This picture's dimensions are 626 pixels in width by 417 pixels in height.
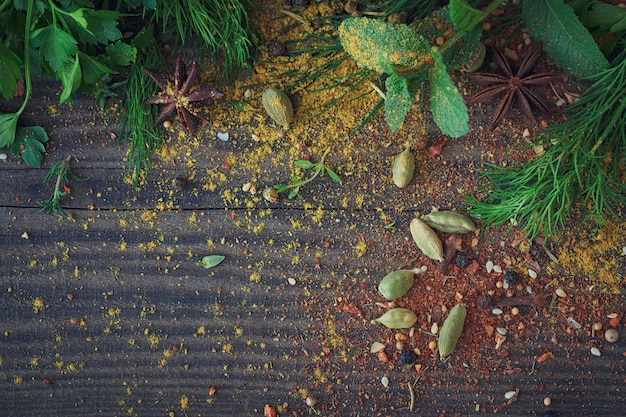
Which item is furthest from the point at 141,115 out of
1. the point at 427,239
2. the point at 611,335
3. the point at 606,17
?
the point at 611,335

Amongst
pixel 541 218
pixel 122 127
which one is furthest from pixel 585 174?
pixel 122 127

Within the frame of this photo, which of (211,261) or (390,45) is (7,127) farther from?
(390,45)

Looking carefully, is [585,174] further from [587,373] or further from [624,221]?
[587,373]

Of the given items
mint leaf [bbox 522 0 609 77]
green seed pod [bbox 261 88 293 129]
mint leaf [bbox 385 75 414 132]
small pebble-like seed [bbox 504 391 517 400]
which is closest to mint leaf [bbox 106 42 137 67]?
green seed pod [bbox 261 88 293 129]

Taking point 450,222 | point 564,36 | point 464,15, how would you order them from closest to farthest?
point 464,15, point 564,36, point 450,222

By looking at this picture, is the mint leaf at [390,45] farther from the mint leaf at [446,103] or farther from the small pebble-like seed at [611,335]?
the small pebble-like seed at [611,335]

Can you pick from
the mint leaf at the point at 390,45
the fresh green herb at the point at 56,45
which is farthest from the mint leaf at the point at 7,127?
the mint leaf at the point at 390,45
